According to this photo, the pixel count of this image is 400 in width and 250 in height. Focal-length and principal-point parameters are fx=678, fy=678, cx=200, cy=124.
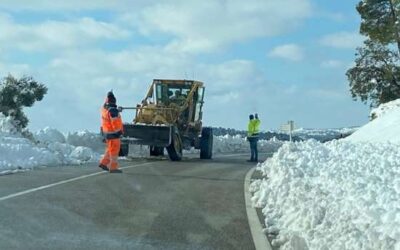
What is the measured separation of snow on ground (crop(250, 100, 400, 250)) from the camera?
263 inches

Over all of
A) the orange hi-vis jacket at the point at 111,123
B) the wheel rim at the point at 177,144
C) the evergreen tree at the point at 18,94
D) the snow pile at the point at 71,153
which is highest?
the evergreen tree at the point at 18,94

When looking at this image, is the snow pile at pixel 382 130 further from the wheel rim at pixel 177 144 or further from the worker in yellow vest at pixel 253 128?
the wheel rim at pixel 177 144

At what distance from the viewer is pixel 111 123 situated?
1780 cm

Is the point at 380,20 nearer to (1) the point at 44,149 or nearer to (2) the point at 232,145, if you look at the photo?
(2) the point at 232,145

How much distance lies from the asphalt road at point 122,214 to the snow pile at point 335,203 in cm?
55

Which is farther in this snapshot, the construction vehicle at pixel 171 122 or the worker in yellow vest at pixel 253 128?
the worker in yellow vest at pixel 253 128

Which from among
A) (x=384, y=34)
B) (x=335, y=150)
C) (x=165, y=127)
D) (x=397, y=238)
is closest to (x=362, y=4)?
(x=384, y=34)

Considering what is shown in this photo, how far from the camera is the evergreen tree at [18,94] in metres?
32.0

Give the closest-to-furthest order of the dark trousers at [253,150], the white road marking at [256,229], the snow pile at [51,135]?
the white road marking at [256,229]
the dark trousers at [253,150]
the snow pile at [51,135]

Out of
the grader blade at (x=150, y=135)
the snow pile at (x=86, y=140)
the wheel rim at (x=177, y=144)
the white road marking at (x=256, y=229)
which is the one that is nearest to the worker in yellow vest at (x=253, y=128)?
the wheel rim at (x=177, y=144)

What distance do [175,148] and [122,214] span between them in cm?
1552

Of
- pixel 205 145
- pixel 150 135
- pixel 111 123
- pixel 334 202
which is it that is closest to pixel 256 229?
pixel 334 202

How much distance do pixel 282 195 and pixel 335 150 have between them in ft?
19.9

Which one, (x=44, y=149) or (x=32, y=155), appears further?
(x=44, y=149)
